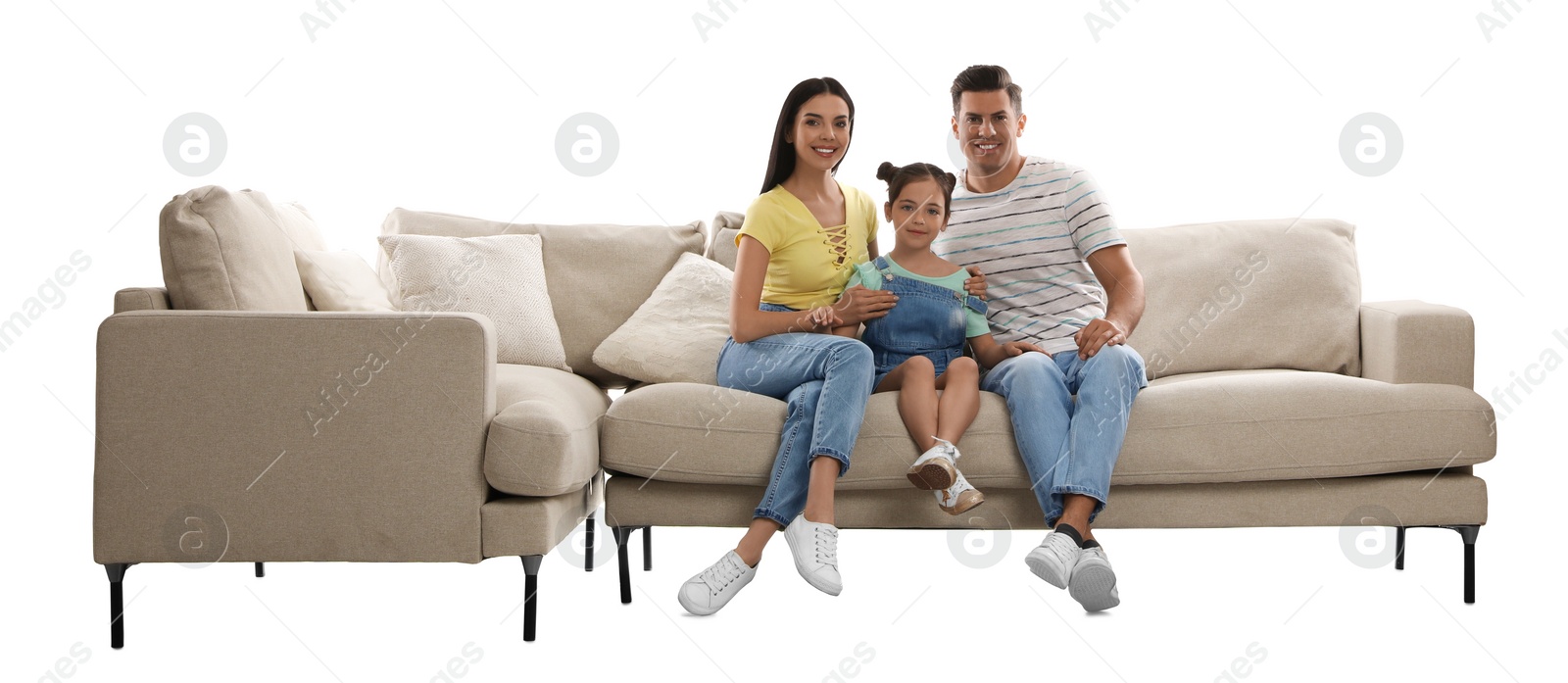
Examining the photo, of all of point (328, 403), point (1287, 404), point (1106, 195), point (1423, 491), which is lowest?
point (1423, 491)

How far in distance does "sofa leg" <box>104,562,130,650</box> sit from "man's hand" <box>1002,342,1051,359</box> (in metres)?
1.96

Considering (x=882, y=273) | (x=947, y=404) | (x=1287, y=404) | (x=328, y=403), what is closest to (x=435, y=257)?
(x=328, y=403)

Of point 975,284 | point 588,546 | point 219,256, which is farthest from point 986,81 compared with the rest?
point 219,256

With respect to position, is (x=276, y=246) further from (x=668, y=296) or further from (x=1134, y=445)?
(x=1134, y=445)

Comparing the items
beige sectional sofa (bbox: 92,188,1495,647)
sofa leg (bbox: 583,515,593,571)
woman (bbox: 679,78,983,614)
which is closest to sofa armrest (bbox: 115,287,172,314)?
beige sectional sofa (bbox: 92,188,1495,647)

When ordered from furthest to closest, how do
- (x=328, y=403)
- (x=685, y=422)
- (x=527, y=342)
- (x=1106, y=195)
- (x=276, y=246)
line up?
1. (x=527, y=342)
2. (x=1106, y=195)
3. (x=276, y=246)
4. (x=685, y=422)
5. (x=328, y=403)

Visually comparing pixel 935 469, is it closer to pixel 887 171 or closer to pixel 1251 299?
pixel 887 171

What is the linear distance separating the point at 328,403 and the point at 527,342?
2.82 ft

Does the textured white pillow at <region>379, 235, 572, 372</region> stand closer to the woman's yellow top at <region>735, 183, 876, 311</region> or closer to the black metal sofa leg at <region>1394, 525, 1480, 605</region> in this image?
the woman's yellow top at <region>735, 183, 876, 311</region>

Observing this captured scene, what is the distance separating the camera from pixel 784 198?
2.89 meters

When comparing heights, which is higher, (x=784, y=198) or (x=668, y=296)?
(x=784, y=198)

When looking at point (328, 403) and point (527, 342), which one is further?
point (527, 342)

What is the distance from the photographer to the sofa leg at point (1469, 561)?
8.76 feet

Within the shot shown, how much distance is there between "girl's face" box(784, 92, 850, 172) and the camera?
2.85m
